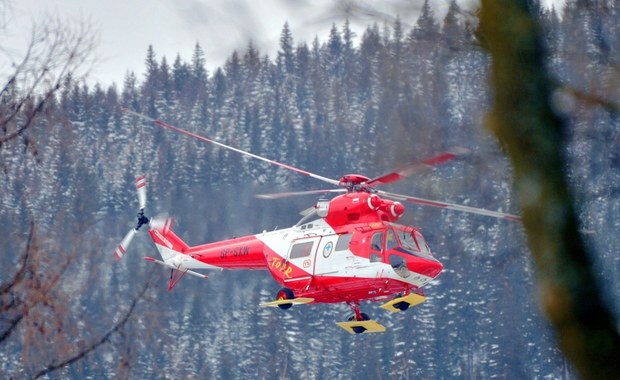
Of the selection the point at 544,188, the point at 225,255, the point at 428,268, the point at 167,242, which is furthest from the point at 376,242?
the point at 544,188

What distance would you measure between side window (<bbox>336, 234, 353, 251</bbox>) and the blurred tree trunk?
11.9 m

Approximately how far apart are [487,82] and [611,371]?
1.20m

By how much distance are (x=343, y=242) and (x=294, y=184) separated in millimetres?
49104

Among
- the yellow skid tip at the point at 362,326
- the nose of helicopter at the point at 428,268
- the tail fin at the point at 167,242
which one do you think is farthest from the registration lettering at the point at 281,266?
the tail fin at the point at 167,242

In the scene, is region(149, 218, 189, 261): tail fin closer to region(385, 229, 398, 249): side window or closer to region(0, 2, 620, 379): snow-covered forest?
region(0, 2, 620, 379): snow-covered forest

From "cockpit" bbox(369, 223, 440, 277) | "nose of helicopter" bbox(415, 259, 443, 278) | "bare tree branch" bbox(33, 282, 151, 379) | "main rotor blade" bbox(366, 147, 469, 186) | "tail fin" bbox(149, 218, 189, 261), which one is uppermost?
"tail fin" bbox(149, 218, 189, 261)

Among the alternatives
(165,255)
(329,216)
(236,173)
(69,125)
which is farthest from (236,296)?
(69,125)

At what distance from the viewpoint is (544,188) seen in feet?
15.4

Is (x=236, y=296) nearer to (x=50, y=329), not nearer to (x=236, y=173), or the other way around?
(x=236, y=173)

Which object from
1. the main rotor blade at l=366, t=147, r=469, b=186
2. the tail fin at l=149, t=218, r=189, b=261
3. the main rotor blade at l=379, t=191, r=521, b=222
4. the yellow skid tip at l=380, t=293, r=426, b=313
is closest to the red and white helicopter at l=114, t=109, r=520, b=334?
the yellow skid tip at l=380, t=293, r=426, b=313

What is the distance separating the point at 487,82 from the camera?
4.90m

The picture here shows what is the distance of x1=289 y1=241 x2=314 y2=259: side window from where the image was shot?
56.7 ft

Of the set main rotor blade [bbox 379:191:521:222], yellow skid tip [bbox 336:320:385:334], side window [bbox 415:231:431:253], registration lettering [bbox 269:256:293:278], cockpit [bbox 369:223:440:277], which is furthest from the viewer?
registration lettering [bbox 269:256:293:278]

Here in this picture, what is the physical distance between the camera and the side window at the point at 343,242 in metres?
16.7
